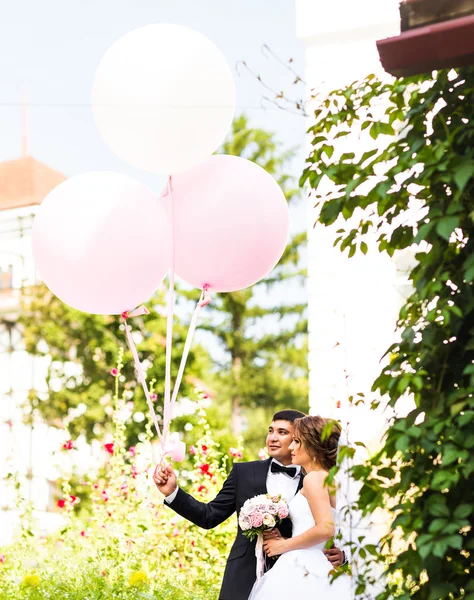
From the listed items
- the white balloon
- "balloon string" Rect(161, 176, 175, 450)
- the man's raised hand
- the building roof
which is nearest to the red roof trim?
the white balloon

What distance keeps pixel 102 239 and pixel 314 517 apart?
1.21 metres

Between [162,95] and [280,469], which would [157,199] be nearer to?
[162,95]

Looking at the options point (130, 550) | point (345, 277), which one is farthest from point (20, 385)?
point (130, 550)

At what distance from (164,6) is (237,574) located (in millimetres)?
33844

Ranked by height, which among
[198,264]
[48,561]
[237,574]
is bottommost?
[48,561]

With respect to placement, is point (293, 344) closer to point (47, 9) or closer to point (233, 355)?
point (233, 355)

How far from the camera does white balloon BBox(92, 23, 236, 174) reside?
3.16 metres

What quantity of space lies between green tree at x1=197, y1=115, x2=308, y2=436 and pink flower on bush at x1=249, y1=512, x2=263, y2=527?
691 inches

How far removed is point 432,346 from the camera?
1954mm

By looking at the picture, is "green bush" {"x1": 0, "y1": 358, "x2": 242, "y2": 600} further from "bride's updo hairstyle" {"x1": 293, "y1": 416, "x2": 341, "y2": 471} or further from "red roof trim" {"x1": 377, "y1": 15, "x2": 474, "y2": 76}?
"red roof trim" {"x1": 377, "y1": 15, "x2": 474, "y2": 76}

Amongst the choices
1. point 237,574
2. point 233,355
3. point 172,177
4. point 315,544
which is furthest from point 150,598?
point 233,355

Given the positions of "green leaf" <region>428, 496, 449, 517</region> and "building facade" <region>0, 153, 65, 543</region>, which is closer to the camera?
"green leaf" <region>428, 496, 449, 517</region>

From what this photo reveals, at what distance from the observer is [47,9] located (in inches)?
1293

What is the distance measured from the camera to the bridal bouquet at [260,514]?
3.18 meters
